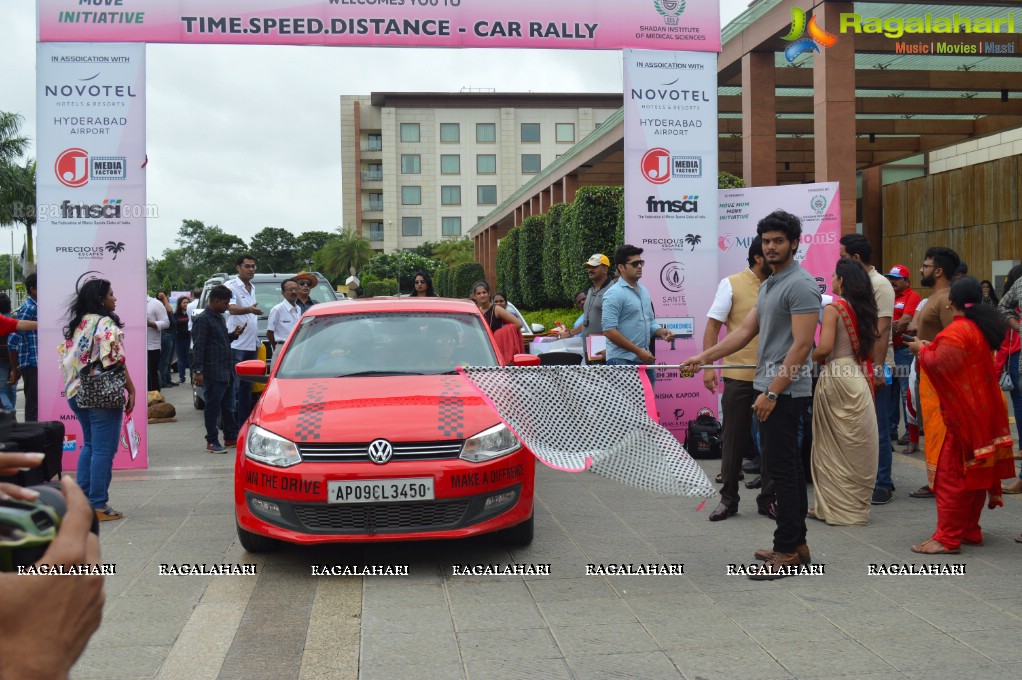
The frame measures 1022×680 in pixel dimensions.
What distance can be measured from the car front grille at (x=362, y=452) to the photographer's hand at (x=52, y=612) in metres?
4.04

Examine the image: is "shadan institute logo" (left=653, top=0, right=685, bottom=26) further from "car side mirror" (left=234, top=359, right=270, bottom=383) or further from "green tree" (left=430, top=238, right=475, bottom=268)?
"green tree" (left=430, top=238, right=475, bottom=268)

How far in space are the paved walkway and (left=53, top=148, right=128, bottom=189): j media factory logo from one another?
13.0ft

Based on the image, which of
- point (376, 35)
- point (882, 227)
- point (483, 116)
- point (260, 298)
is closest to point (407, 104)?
point (483, 116)

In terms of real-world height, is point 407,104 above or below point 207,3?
above

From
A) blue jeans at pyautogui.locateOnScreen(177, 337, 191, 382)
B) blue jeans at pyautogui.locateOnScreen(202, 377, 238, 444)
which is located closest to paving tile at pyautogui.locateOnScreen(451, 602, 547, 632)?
blue jeans at pyautogui.locateOnScreen(202, 377, 238, 444)

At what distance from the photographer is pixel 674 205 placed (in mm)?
10633

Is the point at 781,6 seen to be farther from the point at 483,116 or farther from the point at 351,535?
the point at 483,116

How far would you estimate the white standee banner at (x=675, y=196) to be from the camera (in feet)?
34.6

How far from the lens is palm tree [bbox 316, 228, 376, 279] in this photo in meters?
87.8

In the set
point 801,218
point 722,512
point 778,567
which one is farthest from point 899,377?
point 778,567

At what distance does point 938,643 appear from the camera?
4.41 meters

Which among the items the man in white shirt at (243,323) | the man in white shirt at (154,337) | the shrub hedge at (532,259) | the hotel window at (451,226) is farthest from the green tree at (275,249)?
the man in white shirt at (243,323)

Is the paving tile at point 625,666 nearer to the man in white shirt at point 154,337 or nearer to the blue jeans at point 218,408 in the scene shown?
the blue jeans at point 218,408

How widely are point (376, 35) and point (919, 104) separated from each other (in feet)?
48.1
